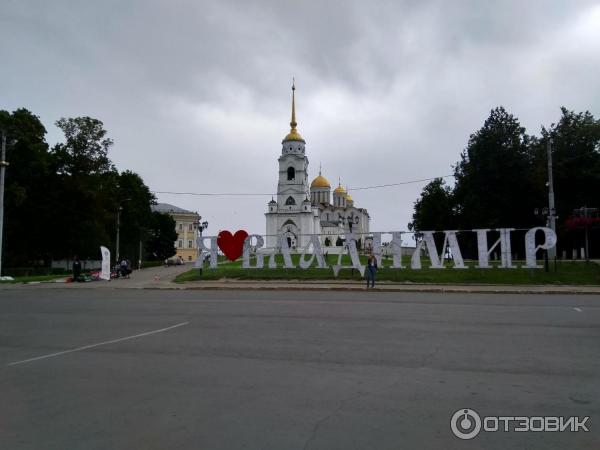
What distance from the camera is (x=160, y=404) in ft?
18.4

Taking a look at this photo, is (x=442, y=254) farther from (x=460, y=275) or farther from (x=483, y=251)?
(x=483, y=251)

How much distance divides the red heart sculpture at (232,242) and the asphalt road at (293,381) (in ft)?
70.6

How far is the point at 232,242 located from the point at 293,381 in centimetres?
2839

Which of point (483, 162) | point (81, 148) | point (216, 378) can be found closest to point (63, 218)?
point (81, 148)

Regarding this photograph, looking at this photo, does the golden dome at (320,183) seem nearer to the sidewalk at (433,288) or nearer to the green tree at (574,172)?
the green tree at (574,172)

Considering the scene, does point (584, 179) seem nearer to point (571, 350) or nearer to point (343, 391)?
point (571, 350)

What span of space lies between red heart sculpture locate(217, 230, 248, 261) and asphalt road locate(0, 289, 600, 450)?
2150cm

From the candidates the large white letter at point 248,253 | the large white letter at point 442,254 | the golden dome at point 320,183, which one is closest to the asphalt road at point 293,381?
the large white letter at point 442,254

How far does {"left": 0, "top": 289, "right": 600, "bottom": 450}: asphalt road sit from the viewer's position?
15.3ft

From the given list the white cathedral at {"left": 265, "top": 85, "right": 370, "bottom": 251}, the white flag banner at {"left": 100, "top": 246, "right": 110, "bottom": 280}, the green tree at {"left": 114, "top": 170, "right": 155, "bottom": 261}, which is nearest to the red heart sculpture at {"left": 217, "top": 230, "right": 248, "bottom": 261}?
the white flag banner at {"left": 100, "top": 246, "right": 110, "bottom": 280}

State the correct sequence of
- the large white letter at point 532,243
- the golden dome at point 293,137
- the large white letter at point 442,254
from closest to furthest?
the large white letter at point 532,243 → the large white letter at point 442,254 → the golden dome at point 293,137

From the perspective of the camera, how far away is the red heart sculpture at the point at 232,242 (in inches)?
1341

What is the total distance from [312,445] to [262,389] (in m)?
1.87

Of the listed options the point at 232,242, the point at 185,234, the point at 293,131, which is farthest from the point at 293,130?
the point at 232,242
